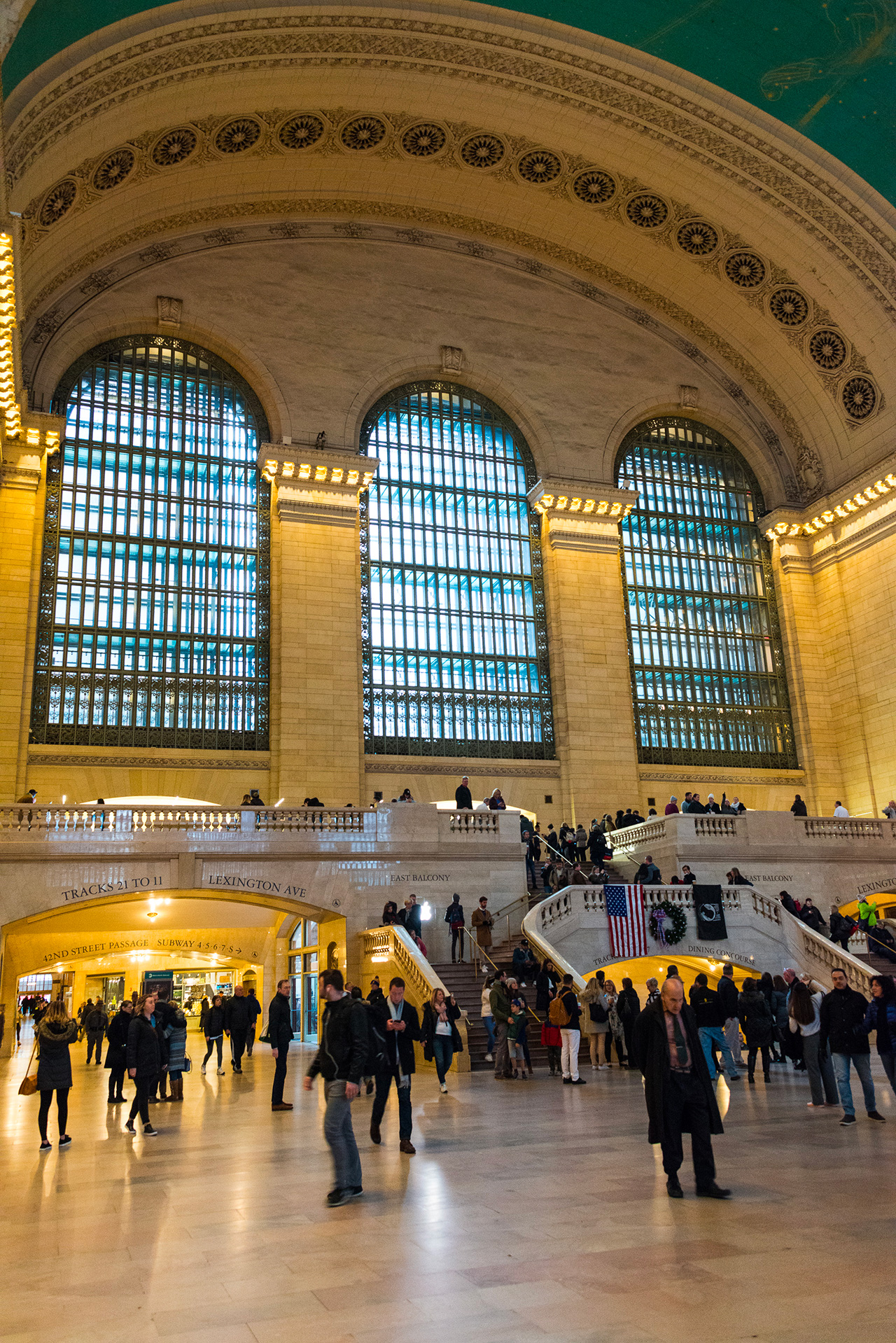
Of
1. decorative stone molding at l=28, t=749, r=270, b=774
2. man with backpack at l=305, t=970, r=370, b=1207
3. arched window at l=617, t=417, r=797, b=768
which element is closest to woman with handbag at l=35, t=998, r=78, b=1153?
man with backpack at l=305, t=970, r=370, b=1207

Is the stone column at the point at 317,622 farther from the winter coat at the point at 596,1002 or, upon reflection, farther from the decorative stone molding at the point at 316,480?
the winter coat at the point at 596,1002

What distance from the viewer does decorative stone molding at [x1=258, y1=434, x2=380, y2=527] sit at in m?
29.6

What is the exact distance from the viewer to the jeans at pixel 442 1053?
44.3 ft

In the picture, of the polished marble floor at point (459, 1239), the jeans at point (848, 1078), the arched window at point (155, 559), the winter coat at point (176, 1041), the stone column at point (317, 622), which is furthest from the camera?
the stone column at point (317, 622)

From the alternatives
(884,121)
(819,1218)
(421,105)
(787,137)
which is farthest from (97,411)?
(819,1218)

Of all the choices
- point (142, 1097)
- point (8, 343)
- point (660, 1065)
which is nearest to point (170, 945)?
point (8, 343)

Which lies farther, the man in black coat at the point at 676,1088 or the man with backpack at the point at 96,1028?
the man with backpack at the point at 96,1028

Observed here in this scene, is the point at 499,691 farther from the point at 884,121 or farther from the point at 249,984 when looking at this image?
the point at 884,121

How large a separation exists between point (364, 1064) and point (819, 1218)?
289cm

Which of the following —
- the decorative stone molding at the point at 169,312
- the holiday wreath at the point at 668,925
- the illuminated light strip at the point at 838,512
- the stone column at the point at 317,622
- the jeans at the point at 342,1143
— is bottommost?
the jeans at the point at 342,1143

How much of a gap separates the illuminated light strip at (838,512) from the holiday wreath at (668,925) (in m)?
16.8

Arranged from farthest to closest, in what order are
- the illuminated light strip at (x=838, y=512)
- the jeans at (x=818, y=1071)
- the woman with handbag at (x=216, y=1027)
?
the illuminated light strip at (x=838, y=512), the woman with handbag at (x=216, y=1027), the jeans at (x=818, y=1071)

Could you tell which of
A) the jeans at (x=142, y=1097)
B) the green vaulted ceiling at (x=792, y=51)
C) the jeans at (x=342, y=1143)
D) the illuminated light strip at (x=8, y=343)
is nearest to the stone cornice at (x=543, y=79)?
the green vaulted ceiling at (x=792, y=51)

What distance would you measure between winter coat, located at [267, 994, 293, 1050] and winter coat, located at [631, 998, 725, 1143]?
612cm
